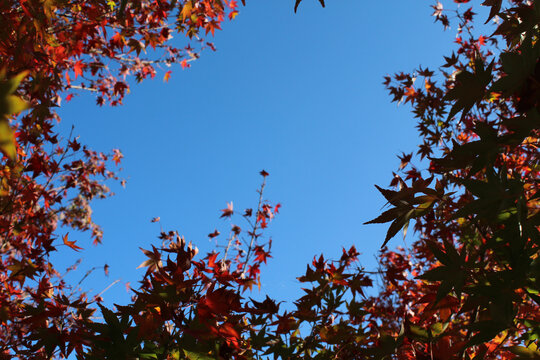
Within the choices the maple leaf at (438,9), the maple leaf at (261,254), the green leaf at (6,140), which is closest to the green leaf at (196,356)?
the green leaf at (6,140)

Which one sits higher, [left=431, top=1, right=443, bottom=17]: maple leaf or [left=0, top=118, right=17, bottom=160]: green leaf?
[left=431, top=1, right=443, bottom=17]: maple leaf

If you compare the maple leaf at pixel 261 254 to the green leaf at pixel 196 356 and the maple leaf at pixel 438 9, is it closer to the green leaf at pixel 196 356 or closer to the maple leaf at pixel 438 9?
the green leaf at pixel 196 356

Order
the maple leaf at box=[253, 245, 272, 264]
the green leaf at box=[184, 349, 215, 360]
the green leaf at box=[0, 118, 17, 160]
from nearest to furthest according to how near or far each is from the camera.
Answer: the green leaf at box=[0, 118, 17, 160], the green leaf at box=[184, 349, 215, 360], the maple leaf at box=[253, 245, 272, 264]

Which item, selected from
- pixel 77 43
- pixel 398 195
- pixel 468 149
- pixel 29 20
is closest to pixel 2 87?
pixel 398 195

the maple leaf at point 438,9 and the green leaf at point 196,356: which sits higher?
the maple leaf at point 438,9

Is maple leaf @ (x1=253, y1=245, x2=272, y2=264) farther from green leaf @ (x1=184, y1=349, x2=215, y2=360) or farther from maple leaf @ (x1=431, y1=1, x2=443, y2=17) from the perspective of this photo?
maple leaf @ (x1=431, y1=1, x2=443, y2=17)

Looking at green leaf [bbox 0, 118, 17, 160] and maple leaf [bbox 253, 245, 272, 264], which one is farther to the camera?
maple leaf [bbox 253, 245, 272, 264]

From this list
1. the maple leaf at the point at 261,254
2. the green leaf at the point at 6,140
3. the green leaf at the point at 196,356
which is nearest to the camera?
the green leaf at the point at 6,140

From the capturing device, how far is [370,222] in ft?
4.36

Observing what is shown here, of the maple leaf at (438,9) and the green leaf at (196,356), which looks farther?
the maple leaf at (438,9)

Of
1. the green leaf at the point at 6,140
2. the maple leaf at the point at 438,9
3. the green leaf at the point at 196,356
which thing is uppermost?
the maple leaf at the point at 438,9

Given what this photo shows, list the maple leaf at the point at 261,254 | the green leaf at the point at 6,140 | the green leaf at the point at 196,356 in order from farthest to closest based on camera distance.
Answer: the maple leaf at the point at 261,254 → the green leaf at the point at 196,356 → the green leaf at the point at 6,140

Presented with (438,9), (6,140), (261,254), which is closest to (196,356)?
(6,140)

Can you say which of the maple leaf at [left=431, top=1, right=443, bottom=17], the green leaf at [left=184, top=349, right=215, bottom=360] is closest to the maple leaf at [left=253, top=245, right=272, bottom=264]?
the green leaf at [left=184, top=349, right=215, bottom=360]
